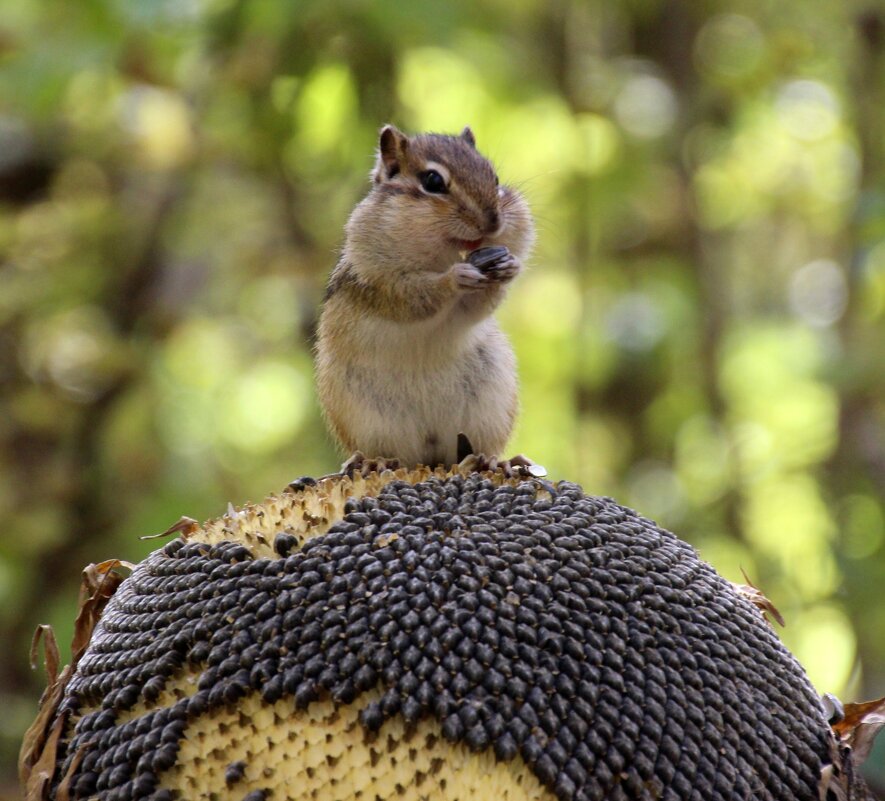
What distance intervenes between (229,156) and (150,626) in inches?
133

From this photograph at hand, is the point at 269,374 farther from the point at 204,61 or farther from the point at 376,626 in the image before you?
the point at 376,626

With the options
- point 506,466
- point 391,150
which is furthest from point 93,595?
point 391,150

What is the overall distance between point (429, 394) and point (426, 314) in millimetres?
148

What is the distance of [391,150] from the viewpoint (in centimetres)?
226

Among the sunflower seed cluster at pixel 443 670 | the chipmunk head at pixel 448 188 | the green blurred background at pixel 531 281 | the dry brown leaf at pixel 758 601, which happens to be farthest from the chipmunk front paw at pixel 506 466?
the green blurred background at pixel 531 281

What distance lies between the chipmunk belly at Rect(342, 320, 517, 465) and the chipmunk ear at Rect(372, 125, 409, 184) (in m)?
0.34

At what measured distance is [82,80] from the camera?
4.09 m

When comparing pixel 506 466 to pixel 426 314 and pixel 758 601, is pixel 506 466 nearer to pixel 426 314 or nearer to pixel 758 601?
pixel 758 601

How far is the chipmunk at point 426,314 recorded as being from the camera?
2.00 meters

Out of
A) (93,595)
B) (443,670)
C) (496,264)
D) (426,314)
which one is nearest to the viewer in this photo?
(443,670)

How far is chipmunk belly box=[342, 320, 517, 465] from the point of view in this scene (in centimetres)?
200

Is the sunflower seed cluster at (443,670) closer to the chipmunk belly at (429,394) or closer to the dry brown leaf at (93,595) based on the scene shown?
the dry brown leaf at (93,595)

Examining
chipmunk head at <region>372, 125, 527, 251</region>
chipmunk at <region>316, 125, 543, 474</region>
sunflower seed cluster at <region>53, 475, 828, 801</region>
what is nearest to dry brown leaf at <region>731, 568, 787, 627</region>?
sunflower seed cluster at <region>53, 475, 828, 801</region>

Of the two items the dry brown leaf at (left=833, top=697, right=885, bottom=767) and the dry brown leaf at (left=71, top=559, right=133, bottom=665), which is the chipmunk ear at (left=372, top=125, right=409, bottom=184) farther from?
the dry brown leaf at (left=833, top=697, right=885, bottom=767)
